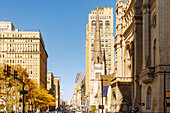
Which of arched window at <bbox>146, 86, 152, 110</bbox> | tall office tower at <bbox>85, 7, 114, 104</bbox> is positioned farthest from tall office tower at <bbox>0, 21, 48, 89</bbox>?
arched window at <bbox>146, 86, 152, 110</bbox>

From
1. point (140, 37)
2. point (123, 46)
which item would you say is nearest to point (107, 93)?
point (123, 46)

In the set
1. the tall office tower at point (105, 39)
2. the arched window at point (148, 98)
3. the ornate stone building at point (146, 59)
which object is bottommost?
the arched window at point (148, 98)

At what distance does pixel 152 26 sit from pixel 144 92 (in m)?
9.87

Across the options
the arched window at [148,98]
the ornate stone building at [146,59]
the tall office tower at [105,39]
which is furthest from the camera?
the tall office tower at [105,39]

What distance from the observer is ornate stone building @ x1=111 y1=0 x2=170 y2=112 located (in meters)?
42.4

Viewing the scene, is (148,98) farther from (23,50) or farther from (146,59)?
(23,50)

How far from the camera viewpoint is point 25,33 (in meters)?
158

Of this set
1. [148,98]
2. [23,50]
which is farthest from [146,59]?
[23,50]

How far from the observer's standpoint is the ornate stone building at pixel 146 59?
4241 centimetres

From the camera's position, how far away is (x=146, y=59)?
49.0 meters

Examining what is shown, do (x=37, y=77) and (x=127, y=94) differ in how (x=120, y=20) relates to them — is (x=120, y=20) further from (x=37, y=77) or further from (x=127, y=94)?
(x=37, y=77)

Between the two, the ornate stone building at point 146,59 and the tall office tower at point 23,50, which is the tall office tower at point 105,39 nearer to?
the tall office tower at point 23,50

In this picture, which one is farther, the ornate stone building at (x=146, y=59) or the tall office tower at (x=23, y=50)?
the tall office tower at (x=23, y=50)

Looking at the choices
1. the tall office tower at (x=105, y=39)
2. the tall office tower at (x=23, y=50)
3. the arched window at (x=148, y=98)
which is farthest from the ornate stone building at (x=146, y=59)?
the tall office tower at (x=105, y=39)
